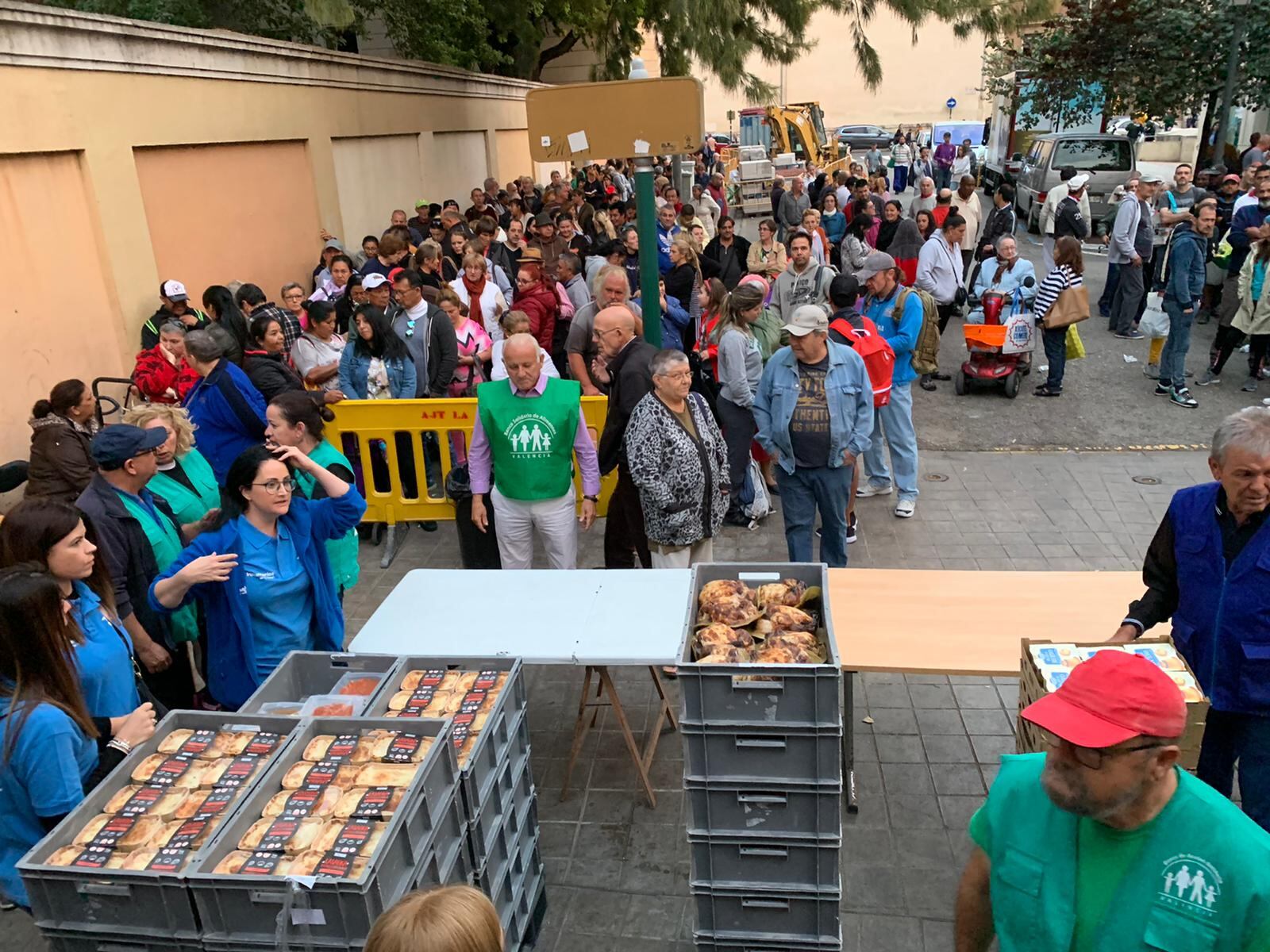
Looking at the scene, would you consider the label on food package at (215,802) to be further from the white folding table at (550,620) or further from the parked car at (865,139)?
the parked car at (865,139)

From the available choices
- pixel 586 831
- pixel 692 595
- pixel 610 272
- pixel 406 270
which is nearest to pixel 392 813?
pixel 692 595

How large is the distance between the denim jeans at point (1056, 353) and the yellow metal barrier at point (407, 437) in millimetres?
5731

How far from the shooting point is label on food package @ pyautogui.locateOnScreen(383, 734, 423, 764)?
119 inches

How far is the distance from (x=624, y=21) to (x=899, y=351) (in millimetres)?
17364

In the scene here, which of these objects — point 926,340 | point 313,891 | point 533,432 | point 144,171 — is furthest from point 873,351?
point 144,171

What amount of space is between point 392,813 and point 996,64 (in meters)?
32.9

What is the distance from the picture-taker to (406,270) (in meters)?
7.90

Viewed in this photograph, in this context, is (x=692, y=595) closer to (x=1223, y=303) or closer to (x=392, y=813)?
(x=392, y=813)

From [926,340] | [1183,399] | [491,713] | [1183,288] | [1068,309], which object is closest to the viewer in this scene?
[491,713]

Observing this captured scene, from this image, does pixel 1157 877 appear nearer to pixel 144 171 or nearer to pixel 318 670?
pixel 318 670

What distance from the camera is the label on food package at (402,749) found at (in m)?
3.03

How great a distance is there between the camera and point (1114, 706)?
2045 millimetres

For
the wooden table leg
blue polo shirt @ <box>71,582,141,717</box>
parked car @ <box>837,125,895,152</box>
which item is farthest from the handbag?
parked car @ <box>837,125,895,152</box>

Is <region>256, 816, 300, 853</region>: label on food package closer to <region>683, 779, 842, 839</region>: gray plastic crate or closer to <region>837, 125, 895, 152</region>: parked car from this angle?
<region>683, 779, 842, 839</region>: gray plastic crate
